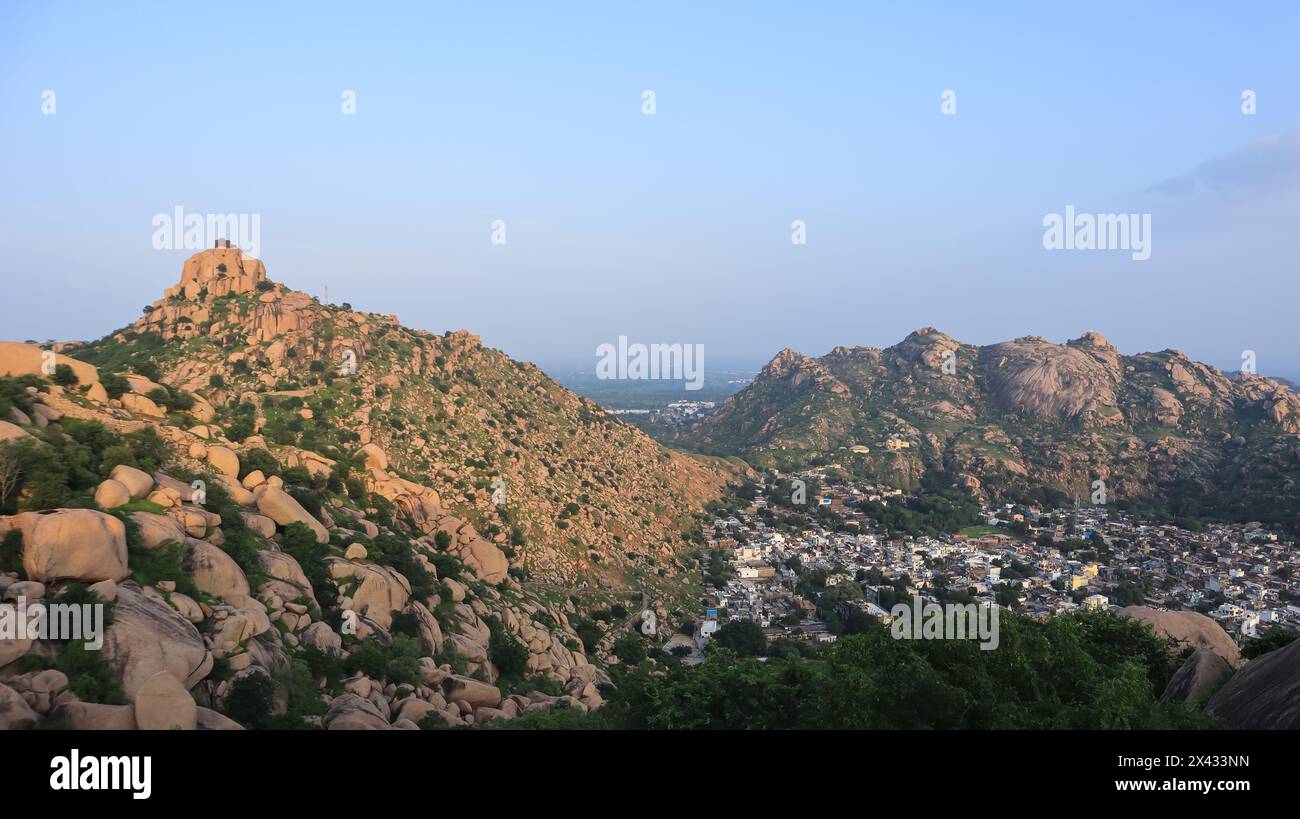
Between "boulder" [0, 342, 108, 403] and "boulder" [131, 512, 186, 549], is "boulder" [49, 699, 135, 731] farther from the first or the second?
"boulder" [0, 342, 108, 403]

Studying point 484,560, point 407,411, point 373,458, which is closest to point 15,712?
point 484,560

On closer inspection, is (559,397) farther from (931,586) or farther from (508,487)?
(931,586)

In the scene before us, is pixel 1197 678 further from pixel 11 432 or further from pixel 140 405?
pixel 140 405

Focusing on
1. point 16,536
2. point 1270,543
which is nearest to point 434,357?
point 16,536

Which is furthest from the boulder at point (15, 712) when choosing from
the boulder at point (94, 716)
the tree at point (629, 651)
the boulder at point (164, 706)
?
the tree at point (629, 651)

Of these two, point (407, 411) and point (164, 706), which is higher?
point (407, 411)

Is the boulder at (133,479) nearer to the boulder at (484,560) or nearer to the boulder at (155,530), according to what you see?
the boulder at (155,530)
